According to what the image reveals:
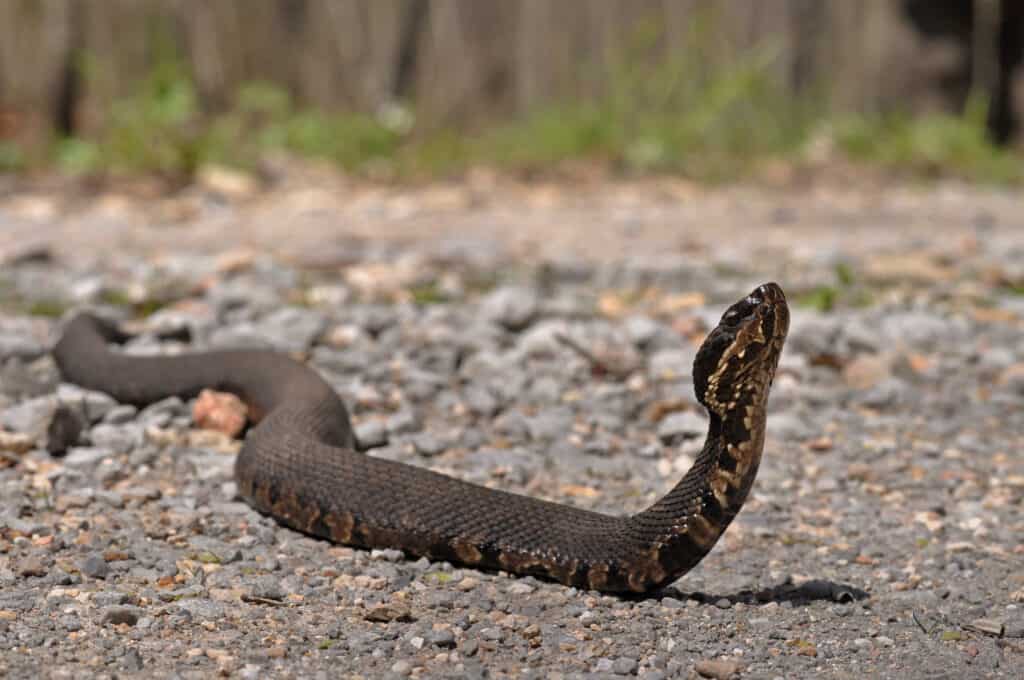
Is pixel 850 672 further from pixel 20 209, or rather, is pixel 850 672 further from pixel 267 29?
pixel 267 29

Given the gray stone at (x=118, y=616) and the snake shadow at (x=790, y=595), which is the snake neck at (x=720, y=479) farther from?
the gray stone at (x=118, y=616)

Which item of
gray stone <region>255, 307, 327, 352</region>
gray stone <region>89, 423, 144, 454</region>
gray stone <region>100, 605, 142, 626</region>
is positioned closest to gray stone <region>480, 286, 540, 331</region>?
gray stone <region>255, 307, 327, 352</region>

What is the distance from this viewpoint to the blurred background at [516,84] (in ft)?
35.0

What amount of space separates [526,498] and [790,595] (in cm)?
79

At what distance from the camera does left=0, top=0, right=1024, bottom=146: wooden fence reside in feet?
35.2

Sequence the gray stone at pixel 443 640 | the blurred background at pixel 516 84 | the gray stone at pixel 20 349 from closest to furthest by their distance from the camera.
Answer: the gray stone at pixel 443 640
the gray stone at pixel 20 349
the blurred background at pixel 516 84

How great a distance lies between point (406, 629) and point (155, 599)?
63 centimetres

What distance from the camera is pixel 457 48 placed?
1155 centimetres

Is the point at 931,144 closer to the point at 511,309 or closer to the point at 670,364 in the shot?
the point at 511,309

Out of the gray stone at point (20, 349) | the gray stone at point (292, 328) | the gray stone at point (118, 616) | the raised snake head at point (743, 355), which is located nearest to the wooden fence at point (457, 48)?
the gray stone at point (292, 328)

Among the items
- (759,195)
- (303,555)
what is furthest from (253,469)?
(759,195)

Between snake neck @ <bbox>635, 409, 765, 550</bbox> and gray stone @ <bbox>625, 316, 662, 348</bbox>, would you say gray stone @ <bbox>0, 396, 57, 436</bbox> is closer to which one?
snake neck @ <bbox>635, 409, 765, 550</bbox>

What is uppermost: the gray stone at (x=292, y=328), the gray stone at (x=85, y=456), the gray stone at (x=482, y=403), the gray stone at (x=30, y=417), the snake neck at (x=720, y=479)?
the snake neck at (x=720, y=479)

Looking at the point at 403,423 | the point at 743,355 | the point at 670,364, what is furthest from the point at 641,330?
the point at 743,355
